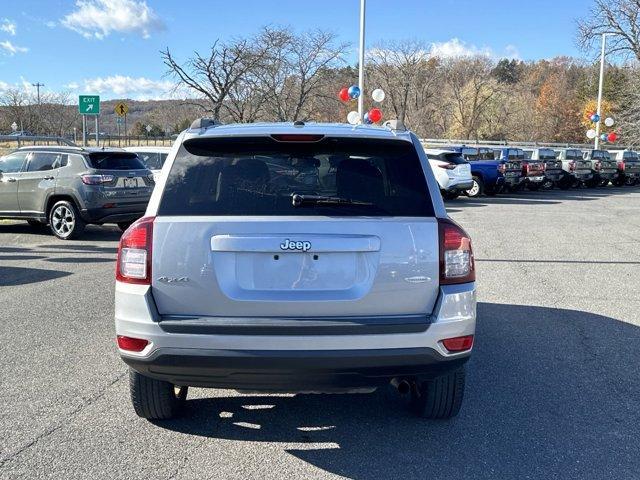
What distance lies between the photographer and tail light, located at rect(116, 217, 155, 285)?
10.6 feet

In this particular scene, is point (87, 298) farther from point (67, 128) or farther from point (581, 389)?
point (67, 128)

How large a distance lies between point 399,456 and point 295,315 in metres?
1.07

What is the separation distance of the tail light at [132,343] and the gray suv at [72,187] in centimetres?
876

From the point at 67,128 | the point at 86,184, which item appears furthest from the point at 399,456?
the point at 67,128

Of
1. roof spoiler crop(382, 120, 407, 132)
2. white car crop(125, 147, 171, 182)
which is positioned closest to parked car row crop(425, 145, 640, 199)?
white car crop(125, 147, 171, 182)

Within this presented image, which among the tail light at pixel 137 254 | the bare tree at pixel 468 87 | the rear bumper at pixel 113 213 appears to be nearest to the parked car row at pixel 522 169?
the rear bumper at pixel 113 213

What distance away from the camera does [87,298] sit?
7.20 metres

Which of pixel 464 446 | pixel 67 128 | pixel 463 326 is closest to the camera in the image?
pixel 463 326

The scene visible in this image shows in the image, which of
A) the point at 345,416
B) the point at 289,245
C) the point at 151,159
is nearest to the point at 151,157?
the point at 151,159

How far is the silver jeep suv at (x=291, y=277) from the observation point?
310 cm

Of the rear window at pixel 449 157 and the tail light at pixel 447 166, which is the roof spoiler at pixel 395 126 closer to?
the tail light at pixel 447 166

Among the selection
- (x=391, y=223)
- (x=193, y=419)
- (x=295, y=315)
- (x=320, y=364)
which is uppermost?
(x=391, y=223)

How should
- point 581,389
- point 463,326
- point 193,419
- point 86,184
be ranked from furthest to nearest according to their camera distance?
point 86,184 → point 581,389 → point 193,419 → point 463,326

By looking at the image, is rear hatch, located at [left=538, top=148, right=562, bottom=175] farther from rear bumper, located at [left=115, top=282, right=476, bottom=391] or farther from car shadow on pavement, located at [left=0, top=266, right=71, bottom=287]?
rear bumper, located at [left=115, top=282, right=476, bottom=391]
